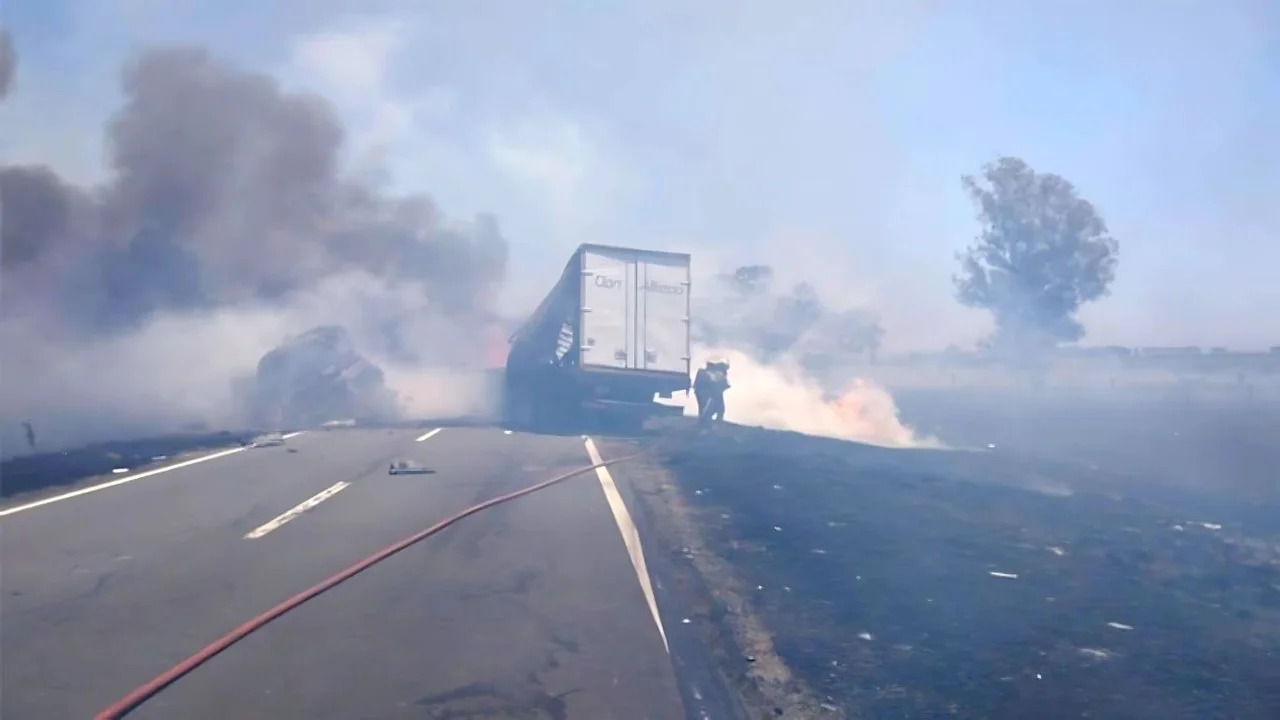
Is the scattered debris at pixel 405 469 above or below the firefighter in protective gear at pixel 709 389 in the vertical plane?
below

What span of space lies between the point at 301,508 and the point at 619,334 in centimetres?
1286

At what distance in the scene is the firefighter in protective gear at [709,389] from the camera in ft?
84.5

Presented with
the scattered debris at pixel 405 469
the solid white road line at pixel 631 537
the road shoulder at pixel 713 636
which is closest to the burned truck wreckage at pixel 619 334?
the solid white road line at pixel 631 537

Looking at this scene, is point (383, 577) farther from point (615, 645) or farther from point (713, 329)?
point (713, 329)

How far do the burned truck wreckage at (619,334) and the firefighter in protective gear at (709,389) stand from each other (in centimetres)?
65

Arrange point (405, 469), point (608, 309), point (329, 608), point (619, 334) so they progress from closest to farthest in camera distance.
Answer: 1. point (329, 608)
2. point (405, 469)
3. point (608, 309)
4. point (619, 334)

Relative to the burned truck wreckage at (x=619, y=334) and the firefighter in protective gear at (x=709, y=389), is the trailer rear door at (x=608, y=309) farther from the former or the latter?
the firefighter in protective gear at (x=709, y=389)

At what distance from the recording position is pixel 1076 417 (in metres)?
35.3

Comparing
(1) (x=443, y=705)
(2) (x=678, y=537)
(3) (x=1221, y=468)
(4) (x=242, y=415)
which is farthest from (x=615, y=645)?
(4) (x=242, y=415)

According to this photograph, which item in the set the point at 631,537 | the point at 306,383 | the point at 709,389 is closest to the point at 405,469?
the point at 631,537

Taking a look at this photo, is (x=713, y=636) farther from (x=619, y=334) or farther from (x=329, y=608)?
(x=619, y=334)

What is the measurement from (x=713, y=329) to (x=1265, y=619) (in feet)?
105

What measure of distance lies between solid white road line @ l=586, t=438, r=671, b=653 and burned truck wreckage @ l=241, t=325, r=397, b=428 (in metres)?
14.5

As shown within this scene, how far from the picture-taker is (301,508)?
11.9 meters
